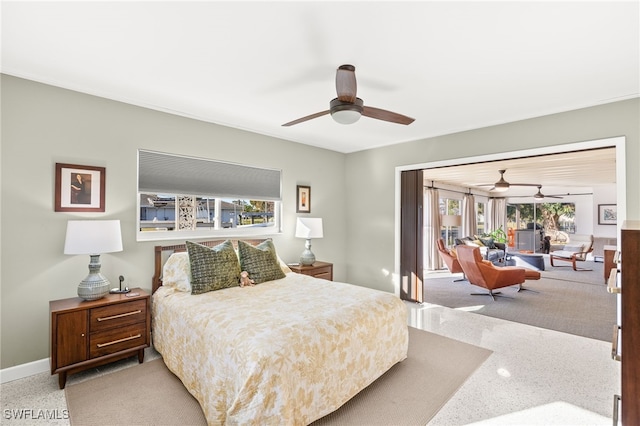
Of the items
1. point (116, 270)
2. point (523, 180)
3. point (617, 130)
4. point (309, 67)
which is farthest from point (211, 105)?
point (523, 180)

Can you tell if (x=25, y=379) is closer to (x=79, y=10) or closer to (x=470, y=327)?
(x=79, y=10)

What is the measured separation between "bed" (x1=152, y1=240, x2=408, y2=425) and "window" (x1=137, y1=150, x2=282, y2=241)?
0.67 metres

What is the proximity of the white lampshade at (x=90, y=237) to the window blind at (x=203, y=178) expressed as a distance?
794 millimetres

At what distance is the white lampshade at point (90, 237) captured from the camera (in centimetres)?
253

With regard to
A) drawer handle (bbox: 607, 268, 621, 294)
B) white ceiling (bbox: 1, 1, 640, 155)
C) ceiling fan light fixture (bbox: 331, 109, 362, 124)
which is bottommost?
drawer handle (bbox: 607, 268, 621, 294)

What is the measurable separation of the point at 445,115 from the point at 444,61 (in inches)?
52.9

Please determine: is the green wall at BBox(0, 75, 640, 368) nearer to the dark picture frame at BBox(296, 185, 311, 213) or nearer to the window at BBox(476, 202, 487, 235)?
the dark picture frame at BBox(296, 185, 311, 213)

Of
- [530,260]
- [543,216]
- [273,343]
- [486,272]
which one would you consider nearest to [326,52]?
[273,343]

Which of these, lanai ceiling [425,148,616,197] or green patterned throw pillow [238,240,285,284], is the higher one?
lanai ceiling [425,148,616,197]

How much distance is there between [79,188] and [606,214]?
1278 cm

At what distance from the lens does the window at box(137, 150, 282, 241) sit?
136 inches

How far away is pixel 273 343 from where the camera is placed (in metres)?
1.84

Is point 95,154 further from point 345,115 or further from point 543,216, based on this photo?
point 543,216

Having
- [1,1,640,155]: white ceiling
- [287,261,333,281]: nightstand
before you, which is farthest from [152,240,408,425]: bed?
[1,1,640,155]: white ceiling
